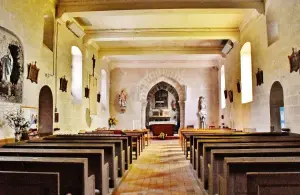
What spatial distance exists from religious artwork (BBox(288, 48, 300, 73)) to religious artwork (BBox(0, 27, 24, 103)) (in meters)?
5.96

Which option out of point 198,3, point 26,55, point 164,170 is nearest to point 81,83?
point 26,55

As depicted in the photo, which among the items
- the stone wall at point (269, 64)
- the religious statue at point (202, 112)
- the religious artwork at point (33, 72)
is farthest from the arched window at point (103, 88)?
the religious artwork at point (33, 72)

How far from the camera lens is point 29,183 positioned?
6.59 feet

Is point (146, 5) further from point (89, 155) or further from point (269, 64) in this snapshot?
point (89, 155)

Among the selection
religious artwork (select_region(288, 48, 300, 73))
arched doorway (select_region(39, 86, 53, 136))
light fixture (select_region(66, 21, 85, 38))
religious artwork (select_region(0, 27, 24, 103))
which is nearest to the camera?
religious artwork (select_region(0, 27, 24, 103))

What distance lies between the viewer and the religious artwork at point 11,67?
542cm

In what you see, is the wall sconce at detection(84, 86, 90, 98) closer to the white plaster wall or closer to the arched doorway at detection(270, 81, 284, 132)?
the white plaster wall

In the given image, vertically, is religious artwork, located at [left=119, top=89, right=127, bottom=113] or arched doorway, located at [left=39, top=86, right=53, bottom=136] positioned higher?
religious artwork, located at [left=119, top=89, right=127, bottom=113]

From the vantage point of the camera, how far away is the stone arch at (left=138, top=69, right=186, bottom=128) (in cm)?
1648

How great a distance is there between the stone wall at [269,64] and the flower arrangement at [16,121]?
5.84 metres

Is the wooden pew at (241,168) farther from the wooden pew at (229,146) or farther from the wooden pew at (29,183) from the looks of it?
the wooden pew at (29,183)

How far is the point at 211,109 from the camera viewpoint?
16.3 m

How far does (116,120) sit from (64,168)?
1327cm

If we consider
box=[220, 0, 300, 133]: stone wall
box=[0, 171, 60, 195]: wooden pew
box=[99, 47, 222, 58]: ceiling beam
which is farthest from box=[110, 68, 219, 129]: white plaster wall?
box=[0, 171, 60, 195]: wooden pew
